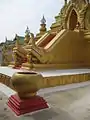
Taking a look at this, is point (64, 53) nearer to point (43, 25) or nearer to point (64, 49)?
point (64, 49)

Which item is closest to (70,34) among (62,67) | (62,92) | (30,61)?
(62,67)

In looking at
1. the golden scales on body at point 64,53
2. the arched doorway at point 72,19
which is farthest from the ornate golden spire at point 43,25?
the golden scales on body at point 64,53

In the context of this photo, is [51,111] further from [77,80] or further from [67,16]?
[67,16]

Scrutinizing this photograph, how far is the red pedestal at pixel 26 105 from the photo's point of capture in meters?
2.75

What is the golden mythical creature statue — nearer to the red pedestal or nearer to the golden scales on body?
the golden scales on body

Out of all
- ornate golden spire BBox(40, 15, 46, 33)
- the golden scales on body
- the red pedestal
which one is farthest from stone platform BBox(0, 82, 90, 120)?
ornate golden spire BBox(40, 15, 46, 33)

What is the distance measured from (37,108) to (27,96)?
0.28 metres

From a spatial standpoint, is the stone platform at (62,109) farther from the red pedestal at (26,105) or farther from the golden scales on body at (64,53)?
the golden scales on body at (64,53)

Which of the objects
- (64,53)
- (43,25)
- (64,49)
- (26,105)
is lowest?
(26,105)

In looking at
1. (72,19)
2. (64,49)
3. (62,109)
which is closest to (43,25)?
(72,19)

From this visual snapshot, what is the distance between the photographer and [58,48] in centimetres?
715

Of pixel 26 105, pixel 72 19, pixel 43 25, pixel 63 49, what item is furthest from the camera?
pixel 43 25

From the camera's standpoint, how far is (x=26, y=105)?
9.20 feet

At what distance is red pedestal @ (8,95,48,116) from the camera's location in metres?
2.75
